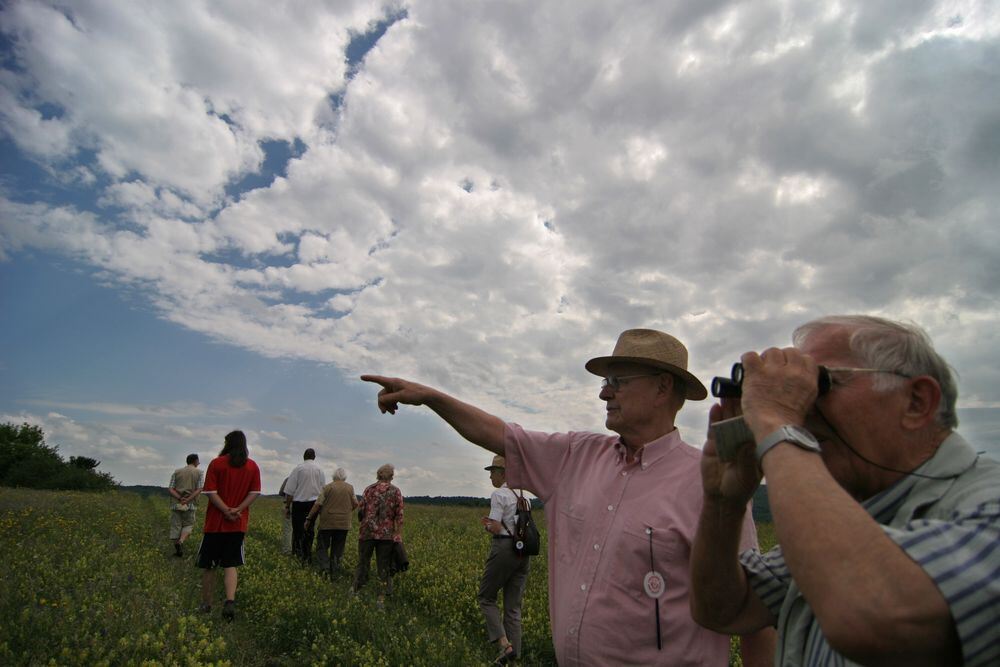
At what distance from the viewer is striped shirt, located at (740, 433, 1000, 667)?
3.55 feet

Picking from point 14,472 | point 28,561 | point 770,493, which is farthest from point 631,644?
point 14,472

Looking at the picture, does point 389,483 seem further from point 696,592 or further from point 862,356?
point 862,356

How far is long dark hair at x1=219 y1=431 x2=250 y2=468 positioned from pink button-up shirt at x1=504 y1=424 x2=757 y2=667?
6.36 m

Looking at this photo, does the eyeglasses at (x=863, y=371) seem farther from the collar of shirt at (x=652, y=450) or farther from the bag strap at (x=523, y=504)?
the bag strap at (x=523, y=504)

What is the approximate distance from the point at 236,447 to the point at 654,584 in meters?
7.29

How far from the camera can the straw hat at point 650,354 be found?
3264 mm

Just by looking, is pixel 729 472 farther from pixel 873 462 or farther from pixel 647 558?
pixel 647 558

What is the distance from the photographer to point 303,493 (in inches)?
491

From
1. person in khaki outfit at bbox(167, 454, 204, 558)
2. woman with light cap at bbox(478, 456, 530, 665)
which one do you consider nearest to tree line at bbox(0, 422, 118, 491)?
person in khaki outfit at bbox(167, 454, 204, 558)

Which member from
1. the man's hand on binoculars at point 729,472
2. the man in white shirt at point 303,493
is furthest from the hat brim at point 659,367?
the man in white shirt at point 303,493

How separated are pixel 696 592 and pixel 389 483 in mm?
9173

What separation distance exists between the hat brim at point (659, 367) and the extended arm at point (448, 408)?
26.9 inches

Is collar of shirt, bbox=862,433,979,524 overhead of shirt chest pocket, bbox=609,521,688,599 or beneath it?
overhead

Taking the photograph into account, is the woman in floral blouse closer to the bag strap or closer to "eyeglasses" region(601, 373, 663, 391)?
the bag strap
